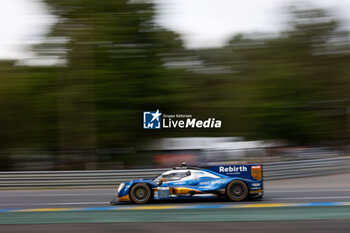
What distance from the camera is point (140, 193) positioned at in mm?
10531

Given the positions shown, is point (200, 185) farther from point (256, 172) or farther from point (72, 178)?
point (72, 178)

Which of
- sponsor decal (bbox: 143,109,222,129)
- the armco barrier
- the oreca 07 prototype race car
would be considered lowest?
the armco barrier

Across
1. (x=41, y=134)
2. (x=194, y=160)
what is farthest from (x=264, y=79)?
(x=41, y=134)

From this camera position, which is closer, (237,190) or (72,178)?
(237,190)

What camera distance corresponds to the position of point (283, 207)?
9.22 meters

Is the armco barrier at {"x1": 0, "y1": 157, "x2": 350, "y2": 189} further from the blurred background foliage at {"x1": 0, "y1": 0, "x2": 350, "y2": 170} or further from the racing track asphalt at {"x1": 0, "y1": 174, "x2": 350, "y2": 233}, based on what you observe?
the racing track asphalt at {"x1": 0, "y1": 174, "x2": 350, "y2": 233}

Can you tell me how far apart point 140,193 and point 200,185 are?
1602 millimetres

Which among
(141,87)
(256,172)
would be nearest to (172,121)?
(141,87)

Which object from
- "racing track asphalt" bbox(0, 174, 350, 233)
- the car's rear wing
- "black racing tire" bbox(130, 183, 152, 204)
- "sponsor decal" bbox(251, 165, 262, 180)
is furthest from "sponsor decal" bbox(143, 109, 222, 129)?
"sponsor decal" bbox(251, 165, 262, 180)

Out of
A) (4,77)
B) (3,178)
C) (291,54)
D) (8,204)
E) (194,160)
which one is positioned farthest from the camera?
(291,54)

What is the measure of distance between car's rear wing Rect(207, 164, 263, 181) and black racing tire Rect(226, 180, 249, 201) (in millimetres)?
220

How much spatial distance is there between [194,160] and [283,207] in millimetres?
12154

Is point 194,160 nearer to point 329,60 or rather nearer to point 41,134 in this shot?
point 41,134

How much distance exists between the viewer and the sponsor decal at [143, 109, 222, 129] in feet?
71.9
